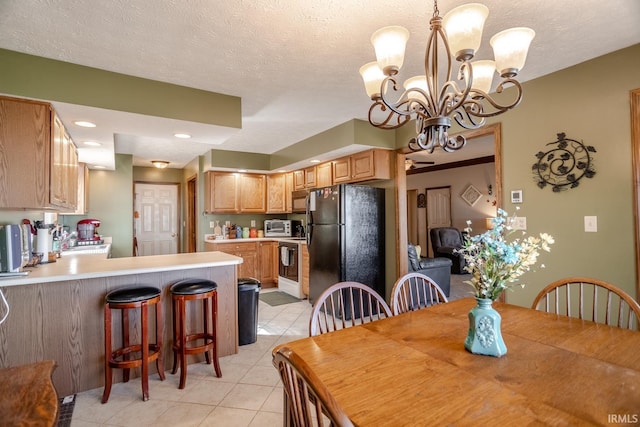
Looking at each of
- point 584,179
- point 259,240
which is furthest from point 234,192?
point 584,179

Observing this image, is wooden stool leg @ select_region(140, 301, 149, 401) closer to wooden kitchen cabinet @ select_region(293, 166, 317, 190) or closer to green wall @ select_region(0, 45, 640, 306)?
green wall @ select_region(0, 45, 640, 306)

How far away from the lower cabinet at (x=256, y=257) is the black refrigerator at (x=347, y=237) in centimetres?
146

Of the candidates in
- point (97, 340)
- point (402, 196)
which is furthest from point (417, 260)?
point (97, 340)

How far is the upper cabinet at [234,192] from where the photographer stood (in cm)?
532

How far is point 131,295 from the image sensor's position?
214 centimetres

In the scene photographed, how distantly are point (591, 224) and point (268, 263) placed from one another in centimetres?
435

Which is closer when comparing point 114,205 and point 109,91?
point 109,91

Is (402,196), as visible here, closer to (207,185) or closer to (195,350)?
(195,350)

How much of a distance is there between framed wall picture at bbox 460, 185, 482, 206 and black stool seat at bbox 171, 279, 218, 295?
246 inches

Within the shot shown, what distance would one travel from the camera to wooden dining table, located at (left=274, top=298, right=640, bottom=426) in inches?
32.9

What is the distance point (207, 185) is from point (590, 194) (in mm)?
5000

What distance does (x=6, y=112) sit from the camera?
6.75 feet

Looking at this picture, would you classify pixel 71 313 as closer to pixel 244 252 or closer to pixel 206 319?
pixel 206 319

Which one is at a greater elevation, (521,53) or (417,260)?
(521,53)
